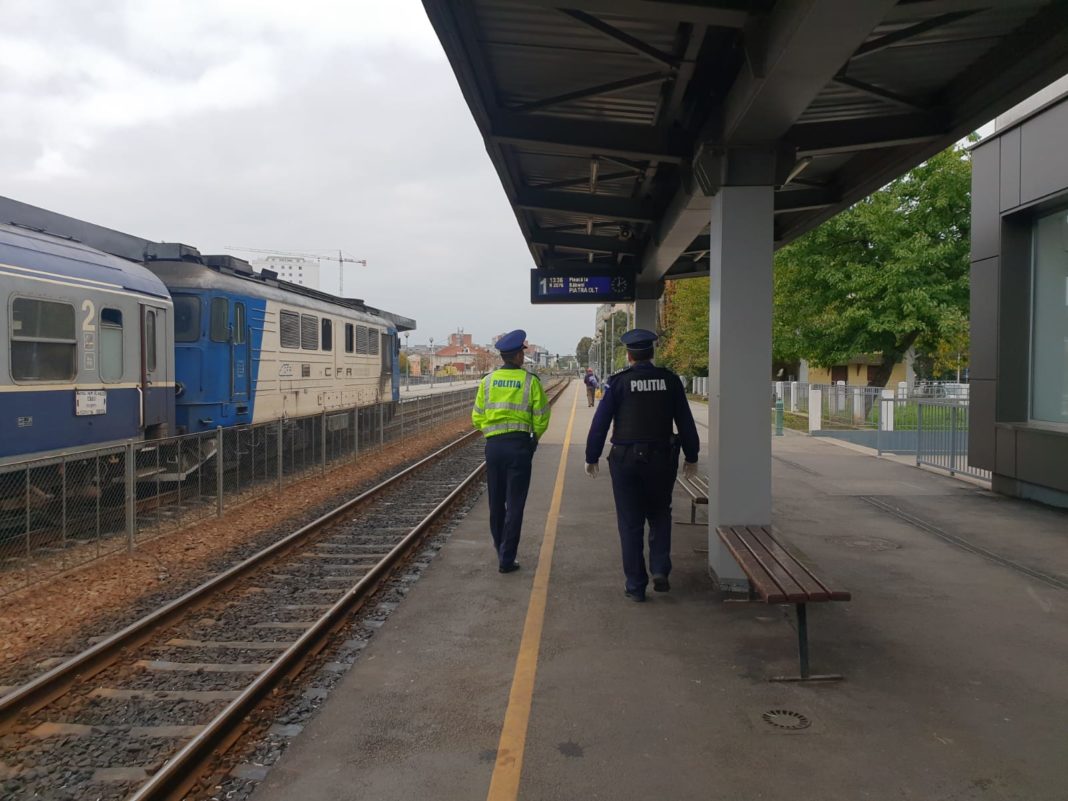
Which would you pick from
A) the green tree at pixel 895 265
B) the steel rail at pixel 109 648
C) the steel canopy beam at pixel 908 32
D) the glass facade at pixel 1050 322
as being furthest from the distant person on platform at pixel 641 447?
the green tree at pixel 895 265

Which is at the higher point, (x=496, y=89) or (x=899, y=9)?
(x=496, y=89)

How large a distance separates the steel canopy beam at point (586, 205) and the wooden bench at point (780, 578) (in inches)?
219

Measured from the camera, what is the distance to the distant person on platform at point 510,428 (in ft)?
22.3

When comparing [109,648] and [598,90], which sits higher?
[598,90]

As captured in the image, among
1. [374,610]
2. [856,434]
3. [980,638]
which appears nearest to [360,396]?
[856,434]

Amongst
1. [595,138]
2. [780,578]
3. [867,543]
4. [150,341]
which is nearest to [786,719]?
[780,578]

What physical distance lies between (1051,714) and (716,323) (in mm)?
3483

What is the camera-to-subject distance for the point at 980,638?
533 centimetres

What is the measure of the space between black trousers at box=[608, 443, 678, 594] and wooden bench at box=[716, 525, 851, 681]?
54 cm

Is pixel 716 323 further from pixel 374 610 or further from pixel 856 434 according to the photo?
pixel 856 434

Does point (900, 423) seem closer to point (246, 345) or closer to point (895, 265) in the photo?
point (895, 265)

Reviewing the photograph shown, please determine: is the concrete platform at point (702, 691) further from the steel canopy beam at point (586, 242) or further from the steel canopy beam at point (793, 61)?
the steel canopy beam at point (586, 242)

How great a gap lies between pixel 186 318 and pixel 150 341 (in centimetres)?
148

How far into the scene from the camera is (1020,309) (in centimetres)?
1094
